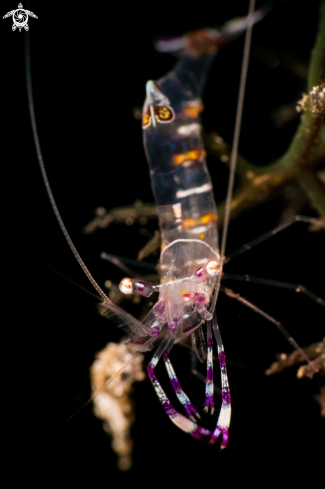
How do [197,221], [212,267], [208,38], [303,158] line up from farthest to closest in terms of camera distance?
1. [208,38]
2. [197,221]
3. [303,158]
4. [212,267]

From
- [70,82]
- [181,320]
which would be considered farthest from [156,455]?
[70,82]

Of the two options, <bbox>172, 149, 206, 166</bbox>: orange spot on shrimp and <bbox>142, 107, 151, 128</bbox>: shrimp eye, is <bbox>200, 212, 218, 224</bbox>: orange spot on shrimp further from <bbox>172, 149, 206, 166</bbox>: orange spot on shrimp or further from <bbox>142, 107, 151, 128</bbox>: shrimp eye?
<bbox>142, 107, 151, 128</bbox>: shrimp eye

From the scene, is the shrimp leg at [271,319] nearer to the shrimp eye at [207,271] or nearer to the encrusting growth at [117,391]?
the shrimp eye at [207,271]

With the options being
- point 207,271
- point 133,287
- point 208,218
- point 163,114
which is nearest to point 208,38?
point 163,114

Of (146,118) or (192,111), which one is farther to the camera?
(192,111)

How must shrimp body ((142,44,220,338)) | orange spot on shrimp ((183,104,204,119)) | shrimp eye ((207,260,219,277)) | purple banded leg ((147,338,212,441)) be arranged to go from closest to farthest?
purple banded leg ((147,338,212,441)), shrimp eye ((207,260,219,277)), shrimp body ((142,44,220,338)), orange spot on shrimp ((183,104,204,119))

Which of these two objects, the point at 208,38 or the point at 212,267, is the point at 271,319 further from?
the point at 208,38

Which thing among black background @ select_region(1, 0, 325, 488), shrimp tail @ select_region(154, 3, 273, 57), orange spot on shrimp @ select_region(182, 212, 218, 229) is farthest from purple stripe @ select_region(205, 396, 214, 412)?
shrimp tail @ select_region(154, 3, 273, 57)

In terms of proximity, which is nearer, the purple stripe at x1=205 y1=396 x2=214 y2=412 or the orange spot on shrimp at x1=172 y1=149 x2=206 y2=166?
the purple stripe at x1=205 y1=396 x2=214 y2=412
